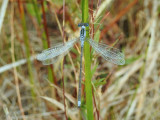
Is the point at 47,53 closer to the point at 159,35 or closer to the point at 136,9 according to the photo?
the point at 159,35

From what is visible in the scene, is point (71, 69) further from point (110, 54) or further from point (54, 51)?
point (110, 54)

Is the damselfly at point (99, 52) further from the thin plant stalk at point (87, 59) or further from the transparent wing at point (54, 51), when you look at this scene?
the thin plant stalk at point (87, 59)

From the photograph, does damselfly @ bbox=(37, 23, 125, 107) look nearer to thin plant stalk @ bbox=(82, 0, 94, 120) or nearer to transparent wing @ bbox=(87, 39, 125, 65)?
transparent wing @ bbox=(87, 39, 125, 65)

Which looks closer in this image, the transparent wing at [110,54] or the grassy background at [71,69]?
the transparent wing at [110,54]

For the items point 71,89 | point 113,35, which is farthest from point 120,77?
point 113,35

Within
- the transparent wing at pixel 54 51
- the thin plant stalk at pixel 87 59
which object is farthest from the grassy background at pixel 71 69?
the thin plant stalk at pixel 87 59

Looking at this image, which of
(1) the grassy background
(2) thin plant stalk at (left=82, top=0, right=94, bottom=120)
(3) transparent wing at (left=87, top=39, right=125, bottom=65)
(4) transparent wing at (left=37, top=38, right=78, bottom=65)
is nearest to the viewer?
(2) thin plant stalk at (left=82, top=0, right=94, bottom=120)

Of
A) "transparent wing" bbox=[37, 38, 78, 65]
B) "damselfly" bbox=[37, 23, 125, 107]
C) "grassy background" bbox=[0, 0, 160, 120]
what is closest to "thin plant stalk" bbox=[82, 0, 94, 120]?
"damselfly" bbox=[37, 23, 125, 107]

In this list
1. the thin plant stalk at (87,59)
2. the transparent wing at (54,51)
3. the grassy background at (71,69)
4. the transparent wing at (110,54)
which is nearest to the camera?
the thin plant stalk at (87,59)

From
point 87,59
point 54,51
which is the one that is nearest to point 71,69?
point 54,51
